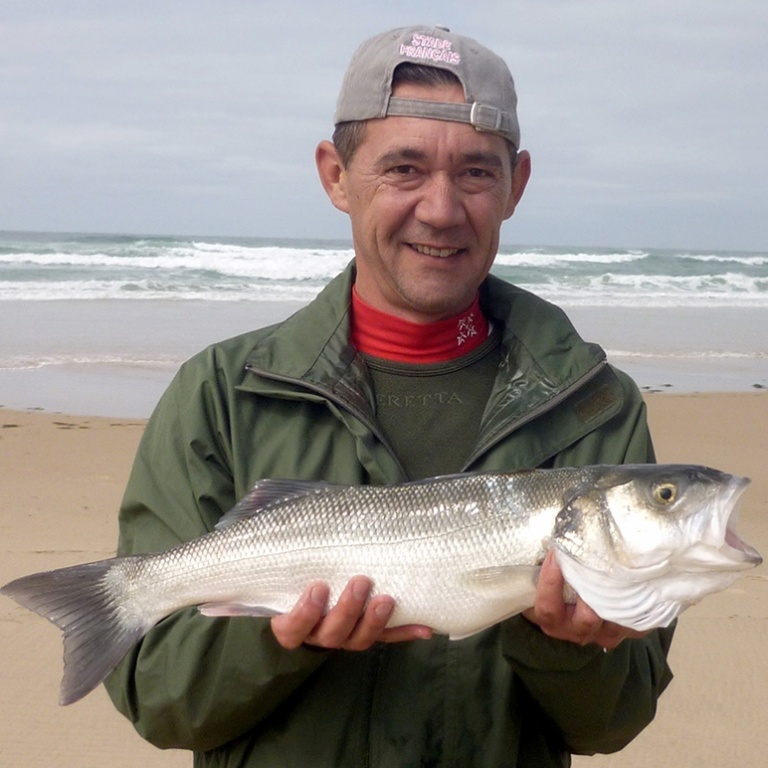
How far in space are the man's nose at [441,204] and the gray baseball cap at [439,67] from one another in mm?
169

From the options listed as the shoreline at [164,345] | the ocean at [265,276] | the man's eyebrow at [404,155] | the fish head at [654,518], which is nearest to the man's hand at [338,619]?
the fish head at [654,518]

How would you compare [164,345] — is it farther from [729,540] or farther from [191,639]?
[729,540]

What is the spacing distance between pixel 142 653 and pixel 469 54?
5.79ft

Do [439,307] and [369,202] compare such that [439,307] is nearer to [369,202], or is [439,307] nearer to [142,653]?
[369,202]

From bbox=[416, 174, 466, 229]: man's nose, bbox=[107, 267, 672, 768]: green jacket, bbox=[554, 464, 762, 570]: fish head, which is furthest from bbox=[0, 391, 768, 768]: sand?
bbox=[416, 174, 466, 229]: man's nose

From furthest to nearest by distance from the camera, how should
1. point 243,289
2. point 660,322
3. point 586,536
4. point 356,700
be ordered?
point 243,289 → point 660,322 → point 356,700 → point 586,536

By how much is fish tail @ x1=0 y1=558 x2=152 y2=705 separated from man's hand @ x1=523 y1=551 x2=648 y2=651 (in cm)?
95

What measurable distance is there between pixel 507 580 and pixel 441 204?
103 cm

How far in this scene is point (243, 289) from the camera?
2761 cm

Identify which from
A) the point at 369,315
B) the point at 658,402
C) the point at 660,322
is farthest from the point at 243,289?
the point at 369,315

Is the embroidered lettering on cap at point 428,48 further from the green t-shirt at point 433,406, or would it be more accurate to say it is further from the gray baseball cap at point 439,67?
the green t-shirt at point 433,406

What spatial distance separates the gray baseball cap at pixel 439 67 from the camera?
2883 mm

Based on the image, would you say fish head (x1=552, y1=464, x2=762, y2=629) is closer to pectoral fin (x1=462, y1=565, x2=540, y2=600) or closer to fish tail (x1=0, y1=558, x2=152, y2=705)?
pectoral fin (x1=462, y1=565, x2=540, y2=600)

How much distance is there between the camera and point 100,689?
5340 millimetres
